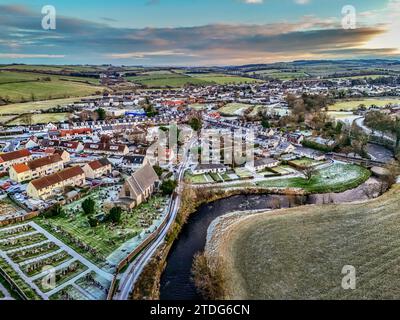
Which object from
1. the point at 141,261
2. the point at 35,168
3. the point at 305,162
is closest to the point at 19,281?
the point at 141,261

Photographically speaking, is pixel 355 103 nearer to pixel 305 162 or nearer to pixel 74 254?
pixel 305 162

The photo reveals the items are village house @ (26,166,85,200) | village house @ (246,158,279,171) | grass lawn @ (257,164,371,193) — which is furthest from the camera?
village house @ (246,158,279,171)

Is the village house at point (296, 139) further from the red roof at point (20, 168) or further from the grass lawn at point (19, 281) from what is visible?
the grass lawn at point (19, 281)

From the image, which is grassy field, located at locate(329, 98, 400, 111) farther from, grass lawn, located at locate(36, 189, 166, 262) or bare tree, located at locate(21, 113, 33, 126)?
bare tree, located at locate(21, 113, 33, 126)

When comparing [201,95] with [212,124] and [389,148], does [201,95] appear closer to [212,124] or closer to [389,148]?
[212,124]

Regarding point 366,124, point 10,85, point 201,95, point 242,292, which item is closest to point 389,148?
point 366,124

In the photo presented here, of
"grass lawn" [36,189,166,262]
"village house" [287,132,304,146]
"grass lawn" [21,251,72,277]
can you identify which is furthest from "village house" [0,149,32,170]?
"village house" [287,132,304,146]
